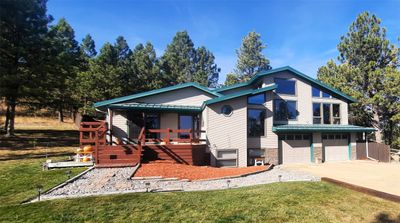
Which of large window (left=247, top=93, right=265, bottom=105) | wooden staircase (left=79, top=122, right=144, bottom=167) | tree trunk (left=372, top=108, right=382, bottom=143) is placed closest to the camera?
wooden staircase (left=79, top=122, right=144, bottom=167)

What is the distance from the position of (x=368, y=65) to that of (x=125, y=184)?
78.5ft

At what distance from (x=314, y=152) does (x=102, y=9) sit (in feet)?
60.8

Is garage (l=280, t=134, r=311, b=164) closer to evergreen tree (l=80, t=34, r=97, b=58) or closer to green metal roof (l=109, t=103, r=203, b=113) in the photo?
green metal roof (l=109, t=103, r=203, b=113)

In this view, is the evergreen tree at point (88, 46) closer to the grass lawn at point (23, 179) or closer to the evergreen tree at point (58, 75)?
the evergreen tree at point (58, 75)

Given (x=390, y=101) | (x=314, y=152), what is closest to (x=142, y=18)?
(x=314, y=152)

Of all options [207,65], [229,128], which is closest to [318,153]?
[229,128]

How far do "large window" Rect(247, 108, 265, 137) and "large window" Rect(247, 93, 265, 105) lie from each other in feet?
1.63

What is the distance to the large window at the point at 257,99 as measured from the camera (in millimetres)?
15504

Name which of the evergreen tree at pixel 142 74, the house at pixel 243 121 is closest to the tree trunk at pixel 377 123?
the house at pixel 243 121

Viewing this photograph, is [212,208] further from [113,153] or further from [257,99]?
[257,99]

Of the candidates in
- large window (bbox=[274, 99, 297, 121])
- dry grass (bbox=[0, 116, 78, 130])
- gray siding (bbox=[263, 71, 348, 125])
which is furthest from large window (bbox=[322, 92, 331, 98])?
dry grass (bbox=[0, 116, 78, 130])

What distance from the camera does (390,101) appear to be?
2075 centimetres

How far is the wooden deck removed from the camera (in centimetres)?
1129

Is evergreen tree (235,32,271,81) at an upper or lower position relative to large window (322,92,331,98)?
upper
